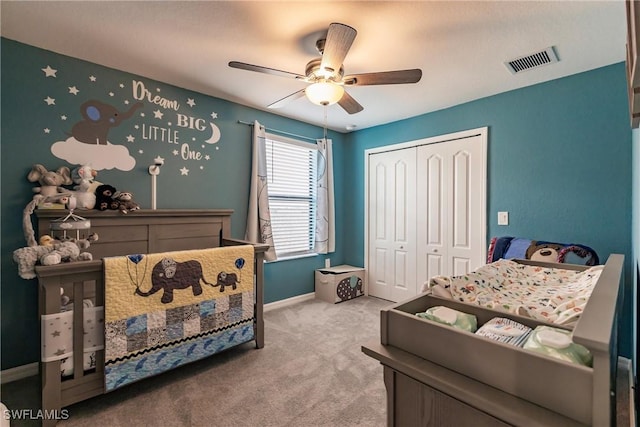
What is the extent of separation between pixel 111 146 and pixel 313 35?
1.84 metres

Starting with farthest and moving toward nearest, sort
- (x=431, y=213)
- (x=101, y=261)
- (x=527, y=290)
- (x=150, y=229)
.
→ 1. (x=431, y=213)
2. (x=150, y=229)
3. (x=101, y=261)
4. (x=527, y=290)

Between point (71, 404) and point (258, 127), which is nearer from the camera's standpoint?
point (71, 404)

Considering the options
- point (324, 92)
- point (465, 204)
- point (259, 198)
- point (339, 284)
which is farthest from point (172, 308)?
point (465, 204)

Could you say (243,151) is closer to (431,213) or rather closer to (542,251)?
(431,213)

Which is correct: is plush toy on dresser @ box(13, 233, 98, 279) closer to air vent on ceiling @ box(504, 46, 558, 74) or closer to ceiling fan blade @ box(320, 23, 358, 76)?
ceiling fan blade @ box(320, 23, 358, 76)

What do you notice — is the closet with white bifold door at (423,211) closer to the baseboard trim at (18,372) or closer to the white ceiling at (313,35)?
the white ceiling at (313,35)

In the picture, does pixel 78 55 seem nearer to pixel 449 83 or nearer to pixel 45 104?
pixel 45 104

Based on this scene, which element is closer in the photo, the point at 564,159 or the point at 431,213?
the point at 564,159

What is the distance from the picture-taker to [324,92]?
194 cm

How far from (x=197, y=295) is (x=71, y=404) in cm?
85

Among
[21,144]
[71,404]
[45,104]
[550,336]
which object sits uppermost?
[45,104]

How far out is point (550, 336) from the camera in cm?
78

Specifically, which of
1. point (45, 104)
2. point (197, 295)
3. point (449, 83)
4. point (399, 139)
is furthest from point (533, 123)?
point (45, 104)

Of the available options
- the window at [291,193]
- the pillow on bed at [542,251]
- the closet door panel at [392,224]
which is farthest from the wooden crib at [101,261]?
the pillow on bed at [542,251]
